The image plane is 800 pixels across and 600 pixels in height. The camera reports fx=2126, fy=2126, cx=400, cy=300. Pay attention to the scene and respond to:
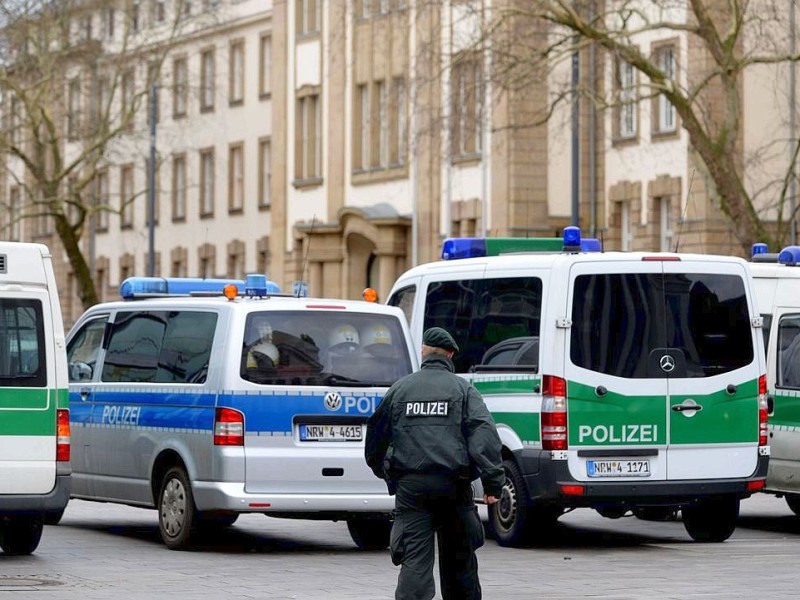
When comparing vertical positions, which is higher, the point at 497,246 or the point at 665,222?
the point at 665,222

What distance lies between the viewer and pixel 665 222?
44719 millimetres

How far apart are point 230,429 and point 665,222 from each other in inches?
1200

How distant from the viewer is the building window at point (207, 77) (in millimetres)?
65938

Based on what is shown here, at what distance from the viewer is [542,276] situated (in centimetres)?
1598

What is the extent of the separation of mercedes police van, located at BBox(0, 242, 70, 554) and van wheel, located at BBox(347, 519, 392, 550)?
2.92 m

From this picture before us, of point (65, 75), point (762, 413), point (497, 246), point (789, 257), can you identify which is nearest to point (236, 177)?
point (65, 75)

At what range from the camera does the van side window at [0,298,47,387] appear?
14.5 metres

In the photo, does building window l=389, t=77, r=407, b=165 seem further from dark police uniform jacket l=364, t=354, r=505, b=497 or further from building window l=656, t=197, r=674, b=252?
dark police uniform jacket l=364, t=354, r=505, b=497

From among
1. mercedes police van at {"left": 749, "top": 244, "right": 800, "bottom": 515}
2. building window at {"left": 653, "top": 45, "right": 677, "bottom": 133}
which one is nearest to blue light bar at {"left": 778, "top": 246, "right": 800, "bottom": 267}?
mercedes police van at {"left": 749, "top": 244, "right": 800, "bottom": 515}

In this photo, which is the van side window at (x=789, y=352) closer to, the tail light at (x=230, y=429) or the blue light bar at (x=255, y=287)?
the blue light bar at (x=255, y=287)

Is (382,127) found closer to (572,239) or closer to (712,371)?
(572,239)

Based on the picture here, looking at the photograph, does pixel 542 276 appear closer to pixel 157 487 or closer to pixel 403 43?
pixel 157 487

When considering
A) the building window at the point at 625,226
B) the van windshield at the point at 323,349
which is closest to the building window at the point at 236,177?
the building window at the point at 625,226

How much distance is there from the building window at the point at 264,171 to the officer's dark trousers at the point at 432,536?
51.6 m
